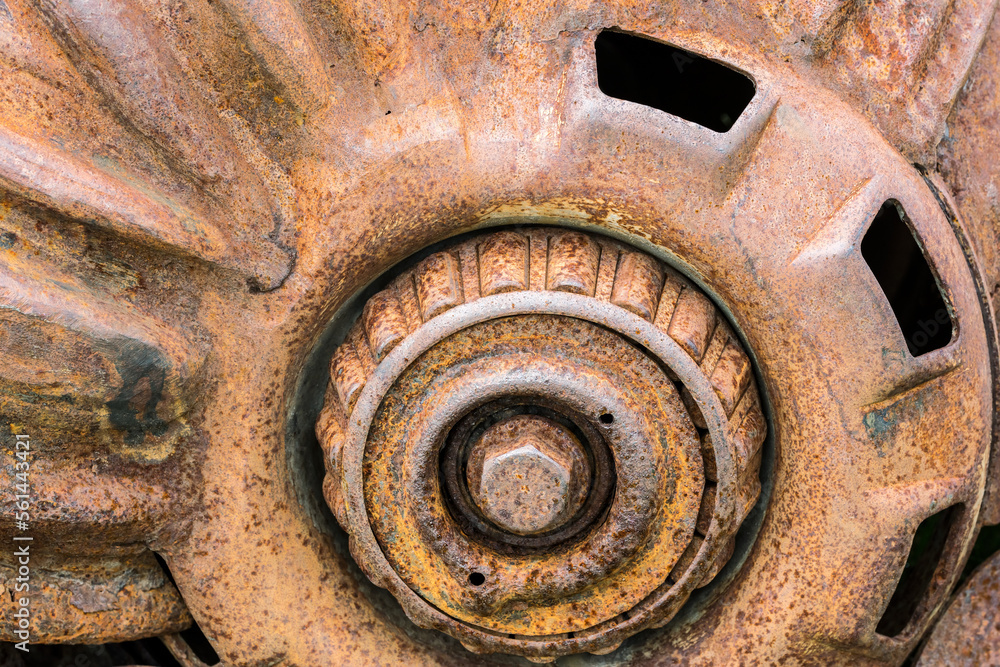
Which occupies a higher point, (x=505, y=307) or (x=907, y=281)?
(x=907, y=281)

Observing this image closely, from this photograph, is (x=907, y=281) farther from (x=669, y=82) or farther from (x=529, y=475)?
(x=529, y=475)

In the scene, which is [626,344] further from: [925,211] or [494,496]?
[925,211]

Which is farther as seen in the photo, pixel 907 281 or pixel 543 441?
pixel 907 281

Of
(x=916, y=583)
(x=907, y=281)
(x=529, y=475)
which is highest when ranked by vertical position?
(x=907, y=281)

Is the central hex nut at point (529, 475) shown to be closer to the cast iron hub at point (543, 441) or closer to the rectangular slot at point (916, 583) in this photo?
the cast iron hub at point (543, 441)

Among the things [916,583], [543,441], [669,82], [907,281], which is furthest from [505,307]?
[916,583]

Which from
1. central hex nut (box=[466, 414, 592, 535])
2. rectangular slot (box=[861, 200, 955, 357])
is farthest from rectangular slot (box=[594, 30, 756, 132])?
central hex nut (box=[466, 414, 592, 535])

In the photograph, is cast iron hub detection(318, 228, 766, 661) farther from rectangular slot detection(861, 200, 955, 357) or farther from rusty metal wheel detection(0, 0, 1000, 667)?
rectangular slot detection(861, 200, 955, 357)
